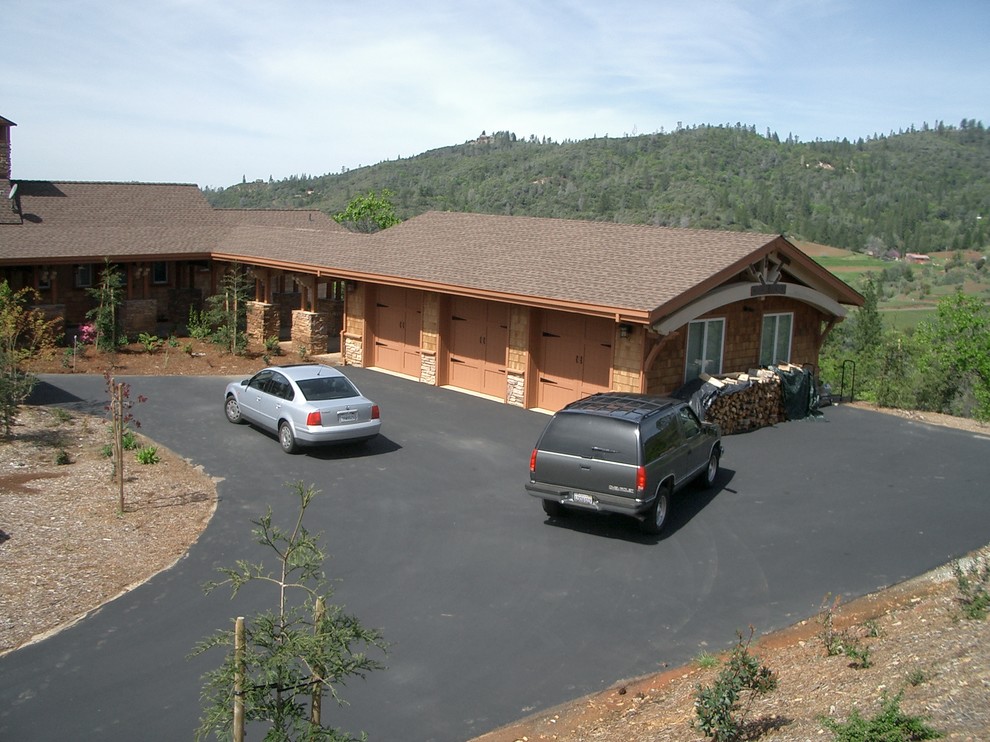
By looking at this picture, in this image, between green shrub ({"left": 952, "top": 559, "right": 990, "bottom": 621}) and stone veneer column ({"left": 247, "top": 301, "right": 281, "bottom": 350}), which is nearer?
green shrub ({"left": 952, "top": 559, "right": 990, "bottom": 621})

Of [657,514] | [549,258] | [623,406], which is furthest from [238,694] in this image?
[549,258]

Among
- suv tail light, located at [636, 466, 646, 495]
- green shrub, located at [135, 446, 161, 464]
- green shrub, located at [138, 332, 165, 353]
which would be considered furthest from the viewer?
green shrub, located at [138, 332, 165, 353]

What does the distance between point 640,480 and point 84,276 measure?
73.2ft

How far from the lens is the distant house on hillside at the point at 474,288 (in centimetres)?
1803

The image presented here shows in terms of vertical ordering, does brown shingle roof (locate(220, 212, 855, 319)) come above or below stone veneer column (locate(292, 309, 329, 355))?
above

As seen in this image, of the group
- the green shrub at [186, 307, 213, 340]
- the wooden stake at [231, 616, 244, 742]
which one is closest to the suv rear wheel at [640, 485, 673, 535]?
the wooden stake at [231, 616, 244, 742]

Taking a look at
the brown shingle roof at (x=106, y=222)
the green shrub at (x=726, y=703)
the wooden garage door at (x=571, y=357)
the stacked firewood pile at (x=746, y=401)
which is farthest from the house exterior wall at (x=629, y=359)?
the brown shingle roof at (x=106, y=222)

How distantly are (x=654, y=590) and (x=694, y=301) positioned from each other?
26.3 feet

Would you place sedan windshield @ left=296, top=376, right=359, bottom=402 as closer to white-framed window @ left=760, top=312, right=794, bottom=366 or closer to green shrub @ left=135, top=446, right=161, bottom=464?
green shrub @ left=135, top=446, right=161, bottom=464

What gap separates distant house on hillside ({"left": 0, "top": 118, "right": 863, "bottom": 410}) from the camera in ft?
59.2

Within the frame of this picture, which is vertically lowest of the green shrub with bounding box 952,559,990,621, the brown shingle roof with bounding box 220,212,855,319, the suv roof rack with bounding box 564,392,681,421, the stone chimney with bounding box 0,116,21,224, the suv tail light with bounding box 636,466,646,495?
the green shrub with bounding box 952,559,990,621

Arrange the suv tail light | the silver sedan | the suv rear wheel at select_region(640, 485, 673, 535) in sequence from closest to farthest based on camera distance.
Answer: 1. the suv tail light
2. the suv rear wheel at select_region(640, 485, 673, 535)
3. the silver sedan

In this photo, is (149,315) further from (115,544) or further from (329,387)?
(115,544)

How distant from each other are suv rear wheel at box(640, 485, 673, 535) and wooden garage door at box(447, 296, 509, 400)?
860 cm
